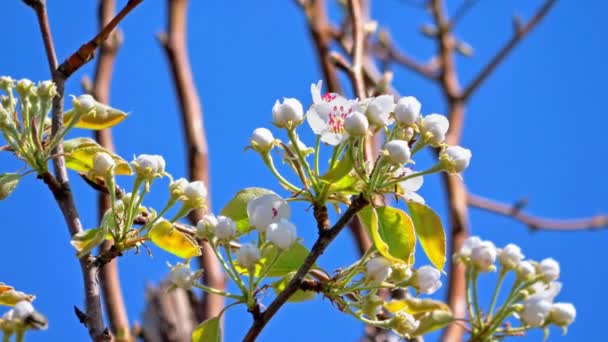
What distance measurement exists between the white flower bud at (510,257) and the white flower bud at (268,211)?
0.93 ft

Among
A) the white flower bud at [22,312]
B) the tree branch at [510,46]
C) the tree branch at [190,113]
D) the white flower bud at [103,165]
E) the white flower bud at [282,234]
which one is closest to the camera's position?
the white flower bud at [22,312]

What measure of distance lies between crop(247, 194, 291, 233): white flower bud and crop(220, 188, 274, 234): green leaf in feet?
0.24

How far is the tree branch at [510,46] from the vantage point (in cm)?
342

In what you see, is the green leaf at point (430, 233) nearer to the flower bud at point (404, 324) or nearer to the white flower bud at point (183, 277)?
the flower bud at point (404, 324)

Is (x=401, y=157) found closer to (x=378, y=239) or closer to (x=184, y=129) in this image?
(x=378, y=239)

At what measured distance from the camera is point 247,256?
1201 mm

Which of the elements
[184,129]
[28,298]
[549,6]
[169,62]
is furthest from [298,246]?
[549,6]

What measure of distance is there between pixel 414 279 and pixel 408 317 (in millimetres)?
51

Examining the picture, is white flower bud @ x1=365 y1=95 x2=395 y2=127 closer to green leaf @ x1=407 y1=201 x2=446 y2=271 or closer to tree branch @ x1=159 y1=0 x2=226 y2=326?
green leaf @ x1=407 y1=201 x2=446 y2=271

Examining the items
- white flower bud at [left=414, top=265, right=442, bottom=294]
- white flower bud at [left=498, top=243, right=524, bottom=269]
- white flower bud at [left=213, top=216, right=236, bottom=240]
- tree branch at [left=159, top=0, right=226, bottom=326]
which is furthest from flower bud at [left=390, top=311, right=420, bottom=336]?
tree branch at [left=159, top=0, right=226, bottom=326]

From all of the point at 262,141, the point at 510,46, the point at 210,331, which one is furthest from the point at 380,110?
the point at 510,46

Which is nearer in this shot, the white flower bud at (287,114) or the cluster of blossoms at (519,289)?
the cluster of blossoms at (519,289)

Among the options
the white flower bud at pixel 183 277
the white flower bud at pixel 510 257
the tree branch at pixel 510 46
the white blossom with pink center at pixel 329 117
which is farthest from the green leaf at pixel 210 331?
the tree branch at pixel 510 46

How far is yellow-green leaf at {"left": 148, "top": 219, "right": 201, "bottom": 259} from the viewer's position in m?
1.27
